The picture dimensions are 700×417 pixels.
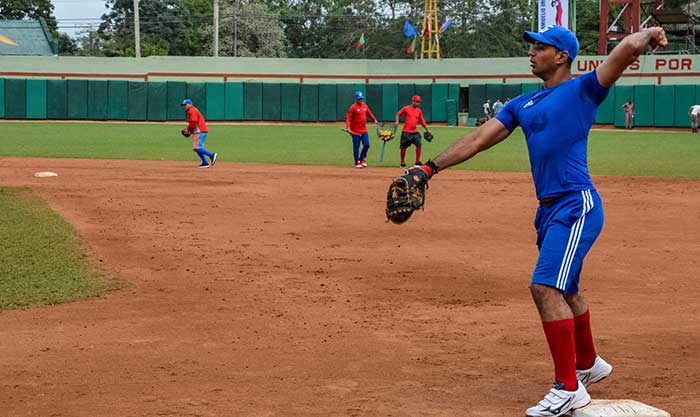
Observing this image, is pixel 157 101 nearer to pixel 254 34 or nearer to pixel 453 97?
Answer: pixel 453 97

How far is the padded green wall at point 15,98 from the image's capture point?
54.2 metres

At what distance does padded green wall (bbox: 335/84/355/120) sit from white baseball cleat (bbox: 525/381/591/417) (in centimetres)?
5054

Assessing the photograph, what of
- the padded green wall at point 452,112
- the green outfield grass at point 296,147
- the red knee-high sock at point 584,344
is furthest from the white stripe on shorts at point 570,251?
the padded green wall at point 452,112

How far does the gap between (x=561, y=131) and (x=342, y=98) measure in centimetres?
5047

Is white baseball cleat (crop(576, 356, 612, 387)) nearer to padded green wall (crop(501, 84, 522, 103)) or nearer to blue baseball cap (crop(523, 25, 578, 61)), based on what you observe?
blue baseball cap (crop(523, 25, 578, 61))

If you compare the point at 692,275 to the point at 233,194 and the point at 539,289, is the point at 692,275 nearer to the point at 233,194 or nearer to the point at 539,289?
the point at 539,289

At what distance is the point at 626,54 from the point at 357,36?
81280 millimetres

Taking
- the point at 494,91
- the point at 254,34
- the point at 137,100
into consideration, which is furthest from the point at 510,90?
the point at 254,34

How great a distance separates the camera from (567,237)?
5.61 meters

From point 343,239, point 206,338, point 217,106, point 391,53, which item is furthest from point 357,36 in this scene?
point 206,338

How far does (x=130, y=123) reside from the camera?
175 feet

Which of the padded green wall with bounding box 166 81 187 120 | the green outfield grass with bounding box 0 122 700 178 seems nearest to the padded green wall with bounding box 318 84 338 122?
the green outfield grass with bounding box 0 122 700 178

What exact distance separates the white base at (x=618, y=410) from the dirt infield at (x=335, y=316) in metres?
0.39

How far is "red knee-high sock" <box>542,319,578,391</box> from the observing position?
5609 millimetres
